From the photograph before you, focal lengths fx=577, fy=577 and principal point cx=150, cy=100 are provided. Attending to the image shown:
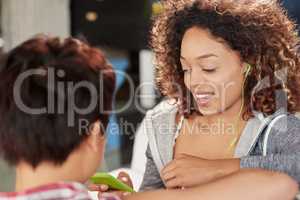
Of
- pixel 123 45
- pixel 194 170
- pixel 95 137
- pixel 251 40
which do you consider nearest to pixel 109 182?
pixel 194 170

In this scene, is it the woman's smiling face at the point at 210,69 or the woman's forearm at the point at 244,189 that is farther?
the woman's smiling face at the point at 210,69

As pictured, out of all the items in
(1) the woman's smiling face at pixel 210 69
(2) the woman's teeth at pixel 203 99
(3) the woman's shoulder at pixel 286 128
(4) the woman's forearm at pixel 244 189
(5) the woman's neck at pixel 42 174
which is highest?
(1) the woman's smiling face at pixel 210 69

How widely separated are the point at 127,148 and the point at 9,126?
2.25 meters

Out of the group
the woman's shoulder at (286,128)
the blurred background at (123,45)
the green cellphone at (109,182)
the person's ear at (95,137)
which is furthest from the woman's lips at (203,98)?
the blurred background at (123,45)

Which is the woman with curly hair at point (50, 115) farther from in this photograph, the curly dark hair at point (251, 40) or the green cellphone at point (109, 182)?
the curly dark hair at point (251, 40)

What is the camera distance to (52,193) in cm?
85

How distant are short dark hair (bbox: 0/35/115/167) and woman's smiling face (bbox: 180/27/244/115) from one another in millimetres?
374

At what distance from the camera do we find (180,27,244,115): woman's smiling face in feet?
3.98

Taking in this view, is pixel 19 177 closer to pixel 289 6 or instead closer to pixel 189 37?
pixel 189 37

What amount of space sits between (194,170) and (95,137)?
0.87ft

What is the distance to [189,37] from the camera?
49.3 inches

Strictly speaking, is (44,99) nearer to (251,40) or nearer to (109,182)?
(109,182)

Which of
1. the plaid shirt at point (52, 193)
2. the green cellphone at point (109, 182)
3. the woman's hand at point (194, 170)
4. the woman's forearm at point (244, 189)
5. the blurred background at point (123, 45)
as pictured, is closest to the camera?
the plaid shirt at point (52, 193)

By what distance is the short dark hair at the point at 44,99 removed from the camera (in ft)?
2.81
